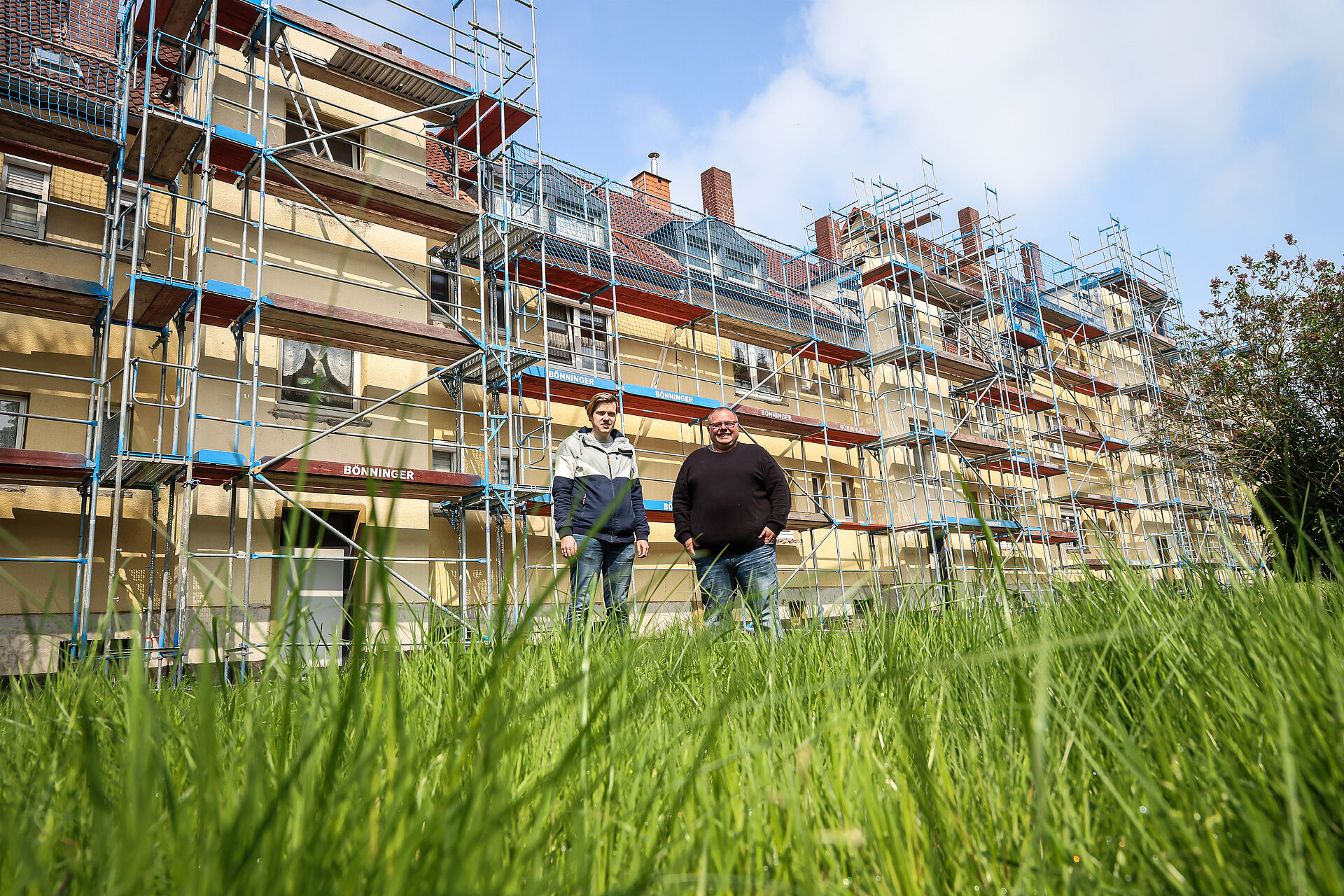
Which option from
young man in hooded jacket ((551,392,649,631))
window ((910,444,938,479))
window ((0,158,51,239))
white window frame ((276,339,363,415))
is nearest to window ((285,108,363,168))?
white window frame ((276,339,363,415))

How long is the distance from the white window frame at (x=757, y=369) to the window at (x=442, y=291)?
5907 millimetres

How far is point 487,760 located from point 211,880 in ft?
A: 0.57

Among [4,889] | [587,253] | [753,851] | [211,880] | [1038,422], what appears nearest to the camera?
[211,880]

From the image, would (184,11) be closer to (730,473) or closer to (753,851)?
(730,473)

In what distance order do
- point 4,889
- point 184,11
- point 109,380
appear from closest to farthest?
point 4,889 → point 109,380 → point 184,11

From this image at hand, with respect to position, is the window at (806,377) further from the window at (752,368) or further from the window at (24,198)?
the window at (24,198)

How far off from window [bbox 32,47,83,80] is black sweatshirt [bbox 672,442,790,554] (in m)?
8.31

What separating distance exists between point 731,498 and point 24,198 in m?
8.31

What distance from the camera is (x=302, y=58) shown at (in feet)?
34.6

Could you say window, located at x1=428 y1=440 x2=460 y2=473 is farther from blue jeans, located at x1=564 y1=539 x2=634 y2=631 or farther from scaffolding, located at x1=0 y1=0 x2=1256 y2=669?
blue jeans, located at x1=564 y1=539 x2=634 y2=631

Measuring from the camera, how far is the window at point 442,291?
1134 centimetres

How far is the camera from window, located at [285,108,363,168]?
1070 centimetres

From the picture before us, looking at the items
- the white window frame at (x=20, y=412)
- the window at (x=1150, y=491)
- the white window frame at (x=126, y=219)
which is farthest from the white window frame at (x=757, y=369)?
the window at (x=1150, y=491)

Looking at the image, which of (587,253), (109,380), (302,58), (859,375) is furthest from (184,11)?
(859,375)
